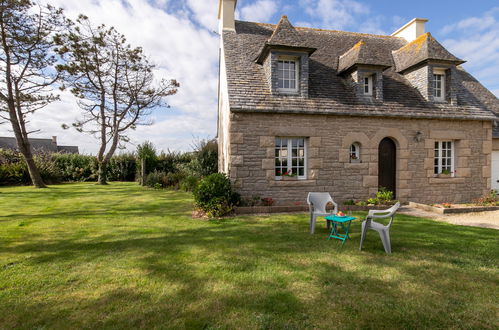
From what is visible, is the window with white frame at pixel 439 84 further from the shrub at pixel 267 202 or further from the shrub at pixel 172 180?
the shrub at pixel 172 180

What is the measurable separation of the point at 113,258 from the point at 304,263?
3151mm

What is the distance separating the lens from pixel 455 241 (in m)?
5.40

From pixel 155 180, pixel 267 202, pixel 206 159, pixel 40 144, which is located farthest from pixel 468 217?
pixel 40 144

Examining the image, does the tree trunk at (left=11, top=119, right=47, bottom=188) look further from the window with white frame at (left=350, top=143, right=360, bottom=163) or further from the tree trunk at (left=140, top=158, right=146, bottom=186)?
the window with white frame at (left=350, top=143, right=360, bottom=163)

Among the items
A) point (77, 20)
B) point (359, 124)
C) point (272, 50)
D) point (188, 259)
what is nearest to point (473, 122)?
point (359, 124)

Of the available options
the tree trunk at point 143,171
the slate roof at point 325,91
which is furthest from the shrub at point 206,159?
the slate roof at point 325,91

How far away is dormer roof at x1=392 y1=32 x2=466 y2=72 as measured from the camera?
1014 cm

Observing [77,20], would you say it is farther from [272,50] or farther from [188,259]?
[188,259]

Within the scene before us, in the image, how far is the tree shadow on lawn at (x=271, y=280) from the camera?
2.78 meters

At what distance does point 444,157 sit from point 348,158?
4174mm

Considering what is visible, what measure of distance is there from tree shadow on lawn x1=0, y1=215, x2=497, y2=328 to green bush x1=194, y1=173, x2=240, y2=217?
73.1 inches

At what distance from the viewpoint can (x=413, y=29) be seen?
43.0ft

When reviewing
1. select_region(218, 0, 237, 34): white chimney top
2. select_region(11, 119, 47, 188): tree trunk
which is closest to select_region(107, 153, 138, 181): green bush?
select_region(11, 119, 47, 188): tree trunk

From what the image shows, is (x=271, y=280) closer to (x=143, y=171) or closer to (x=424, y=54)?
(x=424, y=54)
